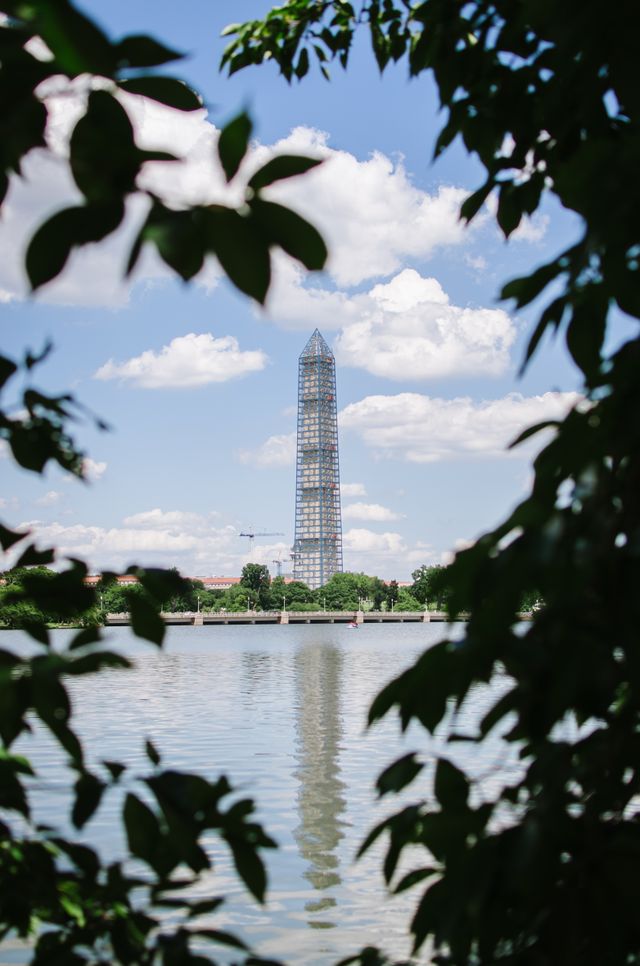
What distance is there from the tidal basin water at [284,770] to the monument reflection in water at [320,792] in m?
0.02

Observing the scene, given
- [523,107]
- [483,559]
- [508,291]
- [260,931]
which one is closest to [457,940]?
[483,559]

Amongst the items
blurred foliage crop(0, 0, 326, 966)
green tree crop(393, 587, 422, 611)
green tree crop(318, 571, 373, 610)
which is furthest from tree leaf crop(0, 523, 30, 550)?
green tree crop(318, 571, 373, 610)

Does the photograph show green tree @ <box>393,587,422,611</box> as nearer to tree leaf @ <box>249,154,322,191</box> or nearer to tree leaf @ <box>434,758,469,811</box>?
tree leaf @ <box>434,758,469,811</box>

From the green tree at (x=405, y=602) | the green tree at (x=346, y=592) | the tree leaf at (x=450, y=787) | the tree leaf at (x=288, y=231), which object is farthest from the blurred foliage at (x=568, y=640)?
the green tree at (x=346, y=592)

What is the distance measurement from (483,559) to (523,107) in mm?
1097

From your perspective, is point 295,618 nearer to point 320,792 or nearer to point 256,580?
point 256,580

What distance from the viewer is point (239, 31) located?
2.93 m

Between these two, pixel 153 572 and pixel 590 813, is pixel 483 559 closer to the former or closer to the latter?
pixel 590 813

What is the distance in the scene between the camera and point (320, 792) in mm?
13422

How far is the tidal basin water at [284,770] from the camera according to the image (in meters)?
7.77

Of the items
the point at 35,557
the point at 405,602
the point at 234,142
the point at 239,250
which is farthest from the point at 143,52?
the point at 405,602

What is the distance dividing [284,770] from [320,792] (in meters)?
2.05

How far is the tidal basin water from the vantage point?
777 centimetres

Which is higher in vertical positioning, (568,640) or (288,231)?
(288,231)
